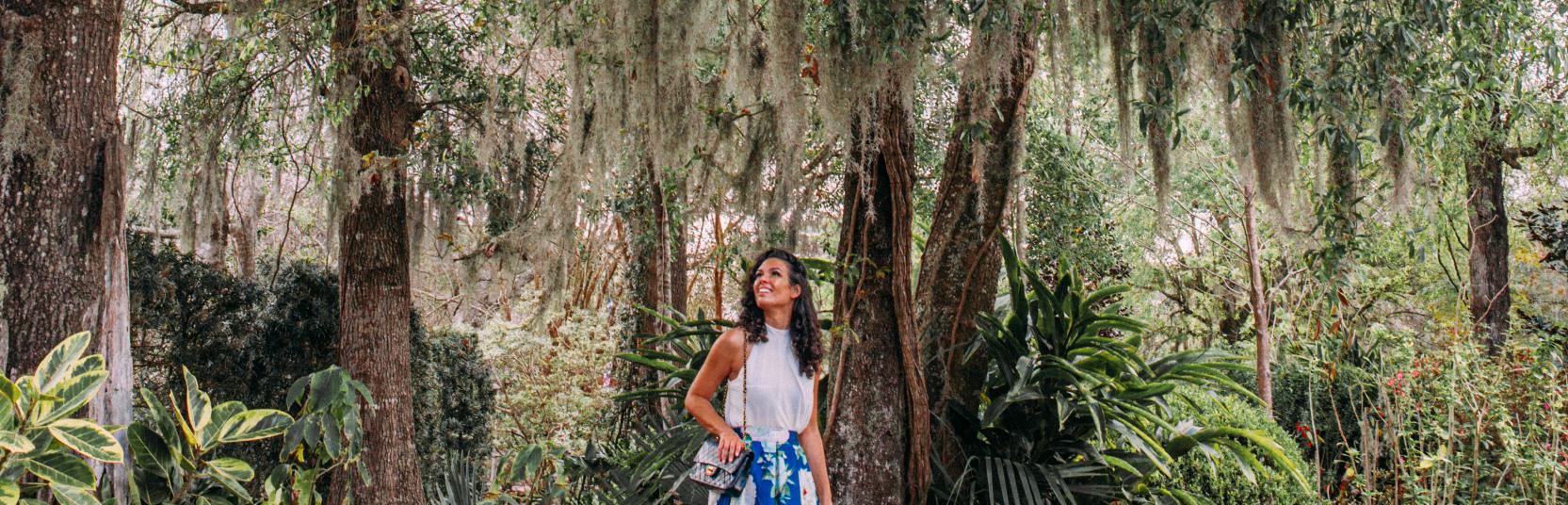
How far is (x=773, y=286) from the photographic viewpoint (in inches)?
112

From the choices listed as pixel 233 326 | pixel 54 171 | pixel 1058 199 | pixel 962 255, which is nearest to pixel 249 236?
pixel 233 326

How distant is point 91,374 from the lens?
1.66 metres

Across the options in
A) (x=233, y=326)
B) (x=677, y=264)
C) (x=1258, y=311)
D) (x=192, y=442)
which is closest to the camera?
(x=192, y=442)

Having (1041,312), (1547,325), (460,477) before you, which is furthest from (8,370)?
(1547,325)

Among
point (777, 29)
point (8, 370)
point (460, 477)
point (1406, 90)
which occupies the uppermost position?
point (777, 29)

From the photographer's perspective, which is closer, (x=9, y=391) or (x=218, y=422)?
(x=9, y=391)

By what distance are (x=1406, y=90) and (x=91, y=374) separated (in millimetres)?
3499

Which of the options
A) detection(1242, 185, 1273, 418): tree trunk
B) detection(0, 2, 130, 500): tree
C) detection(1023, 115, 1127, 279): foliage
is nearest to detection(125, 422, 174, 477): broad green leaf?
detection(0, 2, 130, 500): tree

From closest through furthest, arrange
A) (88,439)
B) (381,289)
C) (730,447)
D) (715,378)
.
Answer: (88,439), (730,447), (715,378), (381,289)

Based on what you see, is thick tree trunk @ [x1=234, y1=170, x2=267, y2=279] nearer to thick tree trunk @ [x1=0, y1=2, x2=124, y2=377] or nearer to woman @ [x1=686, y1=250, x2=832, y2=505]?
thick tree trunk @ [x1=0, y1=2, x2=124, y2=377]

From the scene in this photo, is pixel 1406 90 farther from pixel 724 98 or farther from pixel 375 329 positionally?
pixel 375 329

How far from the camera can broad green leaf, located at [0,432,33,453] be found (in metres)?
1.45

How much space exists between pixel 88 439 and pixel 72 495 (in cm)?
9

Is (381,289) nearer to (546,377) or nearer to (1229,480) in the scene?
(546,377)
